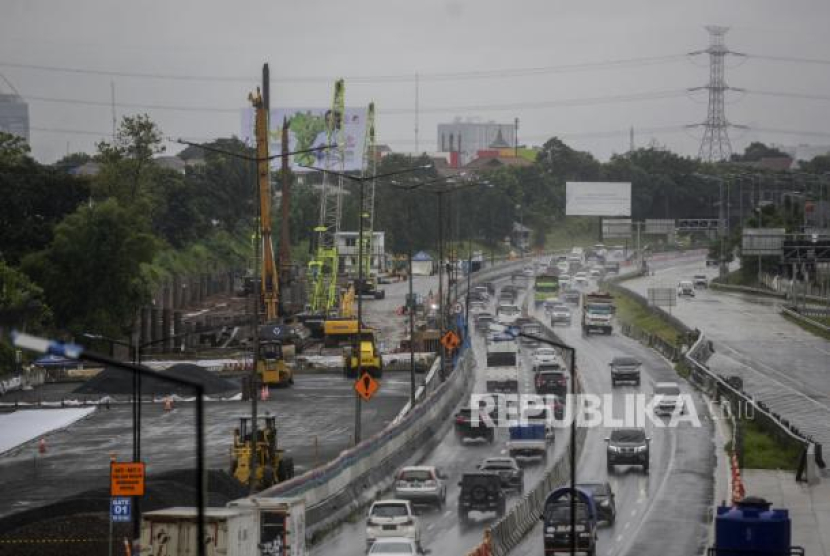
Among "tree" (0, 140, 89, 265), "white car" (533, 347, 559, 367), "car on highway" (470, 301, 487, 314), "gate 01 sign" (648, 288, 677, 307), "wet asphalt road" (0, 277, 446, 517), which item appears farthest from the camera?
"car on highway" (470, 301, 487, 314)

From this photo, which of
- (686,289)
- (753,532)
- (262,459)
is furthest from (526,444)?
(686,289)

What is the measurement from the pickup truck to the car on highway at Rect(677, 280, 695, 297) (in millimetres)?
101486

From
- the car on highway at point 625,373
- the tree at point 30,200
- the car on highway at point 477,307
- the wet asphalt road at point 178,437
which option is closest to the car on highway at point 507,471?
the wet asphalt road at point 178,437

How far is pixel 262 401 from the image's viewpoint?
8519cm

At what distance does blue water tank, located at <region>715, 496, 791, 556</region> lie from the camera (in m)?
31.6

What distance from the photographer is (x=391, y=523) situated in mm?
43875

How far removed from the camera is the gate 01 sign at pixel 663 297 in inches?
5271

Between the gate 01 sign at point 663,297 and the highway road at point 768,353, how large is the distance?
2.45 m

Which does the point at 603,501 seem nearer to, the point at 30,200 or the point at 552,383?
the point at 552,383

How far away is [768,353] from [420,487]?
208ft

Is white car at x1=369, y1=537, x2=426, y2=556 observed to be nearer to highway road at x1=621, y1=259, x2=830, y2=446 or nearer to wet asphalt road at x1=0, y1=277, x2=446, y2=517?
wet asphalt road at x1=0, y1=277, x2=446, y2=517

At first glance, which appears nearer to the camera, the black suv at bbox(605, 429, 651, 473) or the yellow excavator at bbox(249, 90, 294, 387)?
the black suv at bbox(605, 429, 651, 473)

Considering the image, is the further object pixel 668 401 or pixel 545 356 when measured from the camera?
pixel 545 356

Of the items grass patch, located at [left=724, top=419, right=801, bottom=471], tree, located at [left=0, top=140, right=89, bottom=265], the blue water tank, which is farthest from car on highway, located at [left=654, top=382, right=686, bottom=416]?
tree, located at [left=0, top=140, right=89, bottom=265]
